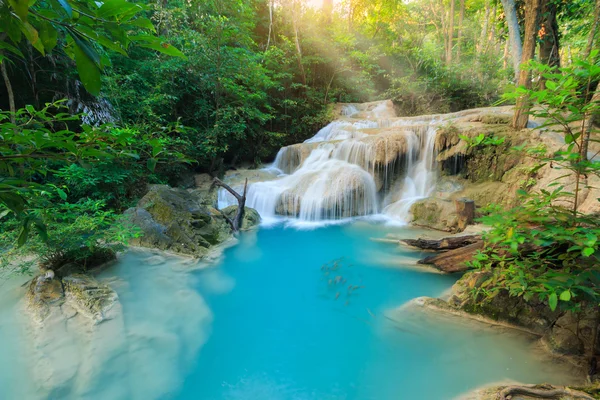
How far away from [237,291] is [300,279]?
1060 millimetres

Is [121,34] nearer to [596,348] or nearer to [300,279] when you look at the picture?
[596,348]

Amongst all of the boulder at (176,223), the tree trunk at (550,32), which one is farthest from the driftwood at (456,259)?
the tree trunk at (550,32)

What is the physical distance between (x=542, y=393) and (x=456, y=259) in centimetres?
220

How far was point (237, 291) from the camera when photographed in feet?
13.1

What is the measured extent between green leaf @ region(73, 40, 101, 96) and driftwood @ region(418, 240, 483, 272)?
434cm

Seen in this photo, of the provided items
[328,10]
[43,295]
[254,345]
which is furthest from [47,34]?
[328,10]

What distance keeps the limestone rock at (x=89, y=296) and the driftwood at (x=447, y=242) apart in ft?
15.7

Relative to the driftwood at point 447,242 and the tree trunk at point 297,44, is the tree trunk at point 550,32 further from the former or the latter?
the tree trunk at point 297,44

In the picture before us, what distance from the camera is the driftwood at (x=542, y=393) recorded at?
→ 1.86m

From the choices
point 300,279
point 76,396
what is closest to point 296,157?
point 300,279

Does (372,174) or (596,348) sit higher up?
(372,174)

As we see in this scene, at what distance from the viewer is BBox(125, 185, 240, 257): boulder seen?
4.81 meters

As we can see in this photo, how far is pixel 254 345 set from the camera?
9.49 feet

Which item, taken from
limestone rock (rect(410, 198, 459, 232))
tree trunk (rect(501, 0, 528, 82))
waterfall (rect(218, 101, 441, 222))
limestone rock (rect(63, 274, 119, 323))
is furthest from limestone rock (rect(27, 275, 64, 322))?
tree trunk (rect(501, 0, 528, 82))
